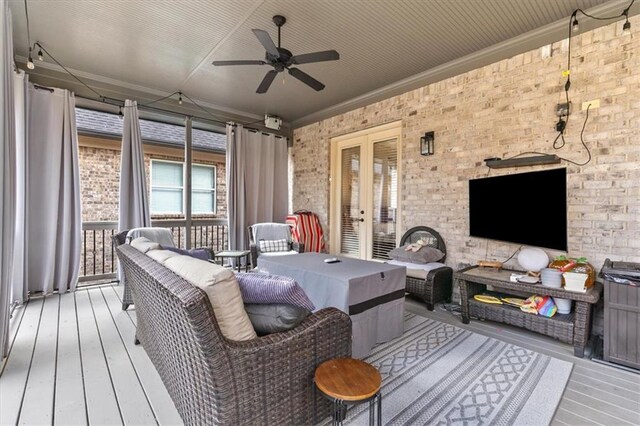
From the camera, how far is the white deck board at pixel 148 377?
67.1 inches

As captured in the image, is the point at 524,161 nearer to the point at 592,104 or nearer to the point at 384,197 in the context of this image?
the point at 592,104

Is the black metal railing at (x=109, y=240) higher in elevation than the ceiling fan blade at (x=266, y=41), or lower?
lower

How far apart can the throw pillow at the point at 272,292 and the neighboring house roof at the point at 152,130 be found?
4309 mm

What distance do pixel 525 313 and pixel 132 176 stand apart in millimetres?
4989

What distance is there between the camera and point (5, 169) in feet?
7.13

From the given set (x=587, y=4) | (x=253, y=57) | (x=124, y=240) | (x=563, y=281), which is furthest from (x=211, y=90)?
(x=563, y=281)

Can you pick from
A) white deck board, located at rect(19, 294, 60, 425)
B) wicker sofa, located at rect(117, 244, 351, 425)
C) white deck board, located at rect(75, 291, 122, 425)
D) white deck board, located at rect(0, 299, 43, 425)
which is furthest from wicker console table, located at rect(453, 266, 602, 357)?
white deck board, located at rect(0, 299, 43, 425)

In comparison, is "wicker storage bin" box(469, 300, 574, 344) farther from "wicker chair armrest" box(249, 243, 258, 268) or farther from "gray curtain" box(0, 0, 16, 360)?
"gray curtain" box(0, 0, 16, 360)

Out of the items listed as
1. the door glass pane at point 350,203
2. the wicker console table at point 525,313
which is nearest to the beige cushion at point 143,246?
the wicker console table at point 525,313

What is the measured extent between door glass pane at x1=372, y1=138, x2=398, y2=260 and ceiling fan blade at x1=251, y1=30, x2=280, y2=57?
2515mm

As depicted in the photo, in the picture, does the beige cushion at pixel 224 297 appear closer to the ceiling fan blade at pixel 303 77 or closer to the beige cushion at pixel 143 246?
the beige cushion at pixel 143 246

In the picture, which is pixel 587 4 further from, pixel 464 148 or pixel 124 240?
pixel 124 240

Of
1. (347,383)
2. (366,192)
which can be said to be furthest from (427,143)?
(347,383)

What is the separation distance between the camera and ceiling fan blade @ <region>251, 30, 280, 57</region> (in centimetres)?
239
